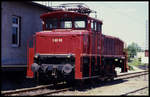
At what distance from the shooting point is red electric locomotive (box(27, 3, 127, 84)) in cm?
1223

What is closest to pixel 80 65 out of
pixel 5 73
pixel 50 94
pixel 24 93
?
pixel 50 94

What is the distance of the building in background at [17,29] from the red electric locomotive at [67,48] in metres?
0.98

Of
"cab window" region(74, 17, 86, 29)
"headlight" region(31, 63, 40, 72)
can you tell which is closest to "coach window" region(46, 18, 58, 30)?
"cab window" region(74, 17, 86, 29)

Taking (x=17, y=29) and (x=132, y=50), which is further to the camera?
(x=132, y=50)

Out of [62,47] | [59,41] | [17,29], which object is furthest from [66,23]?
[17,29]

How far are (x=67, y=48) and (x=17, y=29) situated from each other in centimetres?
306

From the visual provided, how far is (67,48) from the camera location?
1256 cm

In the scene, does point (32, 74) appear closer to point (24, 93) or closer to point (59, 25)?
point (24, 93)

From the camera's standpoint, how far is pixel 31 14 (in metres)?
14.7

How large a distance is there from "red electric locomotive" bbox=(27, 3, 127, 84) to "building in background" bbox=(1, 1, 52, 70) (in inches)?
38.6

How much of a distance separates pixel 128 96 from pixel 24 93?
4.12 m

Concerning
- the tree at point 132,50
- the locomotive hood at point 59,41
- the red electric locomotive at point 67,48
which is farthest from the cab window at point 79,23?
the tree at point 132,50

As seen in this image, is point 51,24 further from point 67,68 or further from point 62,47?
point 67,68

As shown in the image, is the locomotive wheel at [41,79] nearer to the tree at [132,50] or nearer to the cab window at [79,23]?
the cab window at [79,23]
